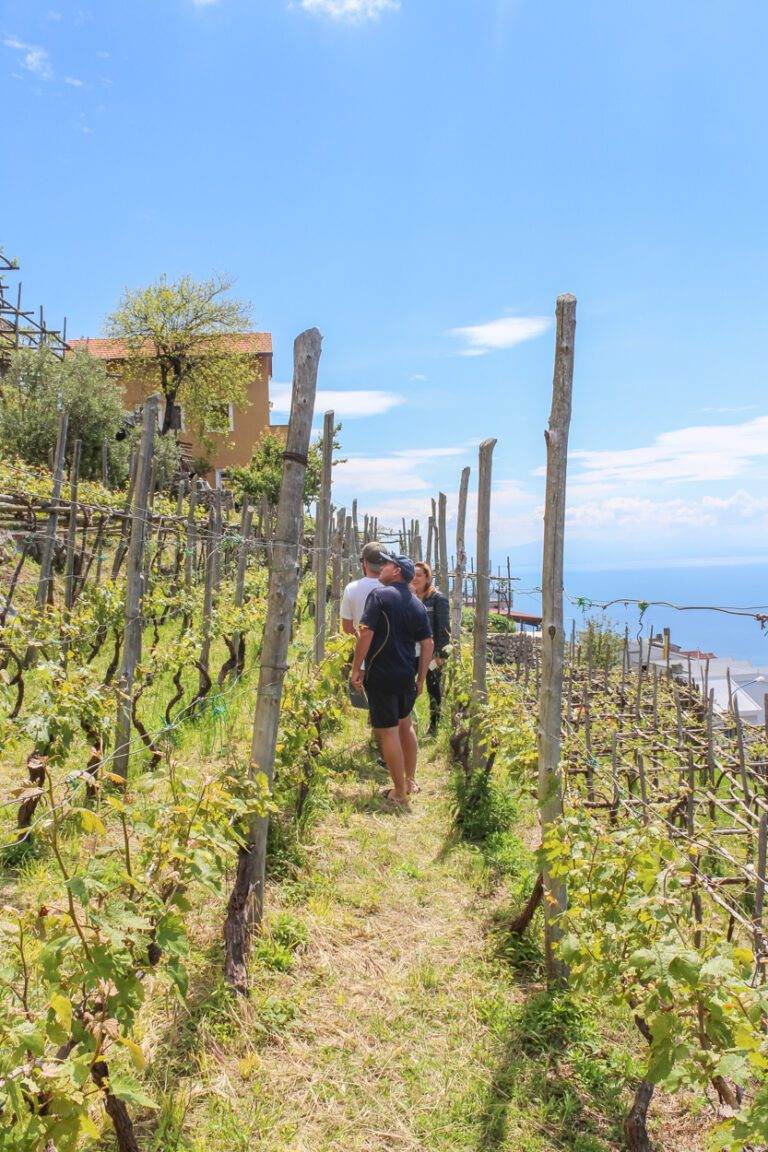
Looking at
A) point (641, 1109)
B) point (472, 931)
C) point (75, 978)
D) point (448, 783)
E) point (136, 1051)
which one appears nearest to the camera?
point (136, 1051)

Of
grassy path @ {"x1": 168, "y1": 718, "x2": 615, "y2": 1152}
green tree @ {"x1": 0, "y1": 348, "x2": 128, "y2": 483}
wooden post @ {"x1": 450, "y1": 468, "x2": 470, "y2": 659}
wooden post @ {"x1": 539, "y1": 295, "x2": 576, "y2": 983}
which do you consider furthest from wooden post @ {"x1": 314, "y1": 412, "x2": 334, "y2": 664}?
green tree @ {"x1": 0, "y1": 348, "x2": 128, "y2": 483}

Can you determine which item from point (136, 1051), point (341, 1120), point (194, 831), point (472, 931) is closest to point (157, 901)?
point (194, 831)

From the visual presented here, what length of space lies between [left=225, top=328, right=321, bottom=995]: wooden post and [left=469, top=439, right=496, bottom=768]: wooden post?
7.50 feet

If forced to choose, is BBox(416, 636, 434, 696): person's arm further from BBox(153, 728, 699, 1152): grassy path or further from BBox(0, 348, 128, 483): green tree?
BBox(0, 348, 128, 483): green tree

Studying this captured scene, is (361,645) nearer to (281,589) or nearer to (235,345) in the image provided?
(281,589)

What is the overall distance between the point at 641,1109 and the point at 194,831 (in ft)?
5.46

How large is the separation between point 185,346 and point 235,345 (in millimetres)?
2293

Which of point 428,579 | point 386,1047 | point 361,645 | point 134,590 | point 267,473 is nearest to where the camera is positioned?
point 386,1047

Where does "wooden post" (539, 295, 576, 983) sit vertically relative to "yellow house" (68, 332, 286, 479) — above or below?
below

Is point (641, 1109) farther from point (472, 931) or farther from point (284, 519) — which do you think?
point (284, 519)

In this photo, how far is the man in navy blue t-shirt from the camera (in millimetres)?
4801

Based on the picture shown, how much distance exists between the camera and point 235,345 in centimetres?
2906

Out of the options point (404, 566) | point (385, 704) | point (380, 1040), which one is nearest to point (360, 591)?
point (404, 566)

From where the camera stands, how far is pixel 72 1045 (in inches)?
75.9
